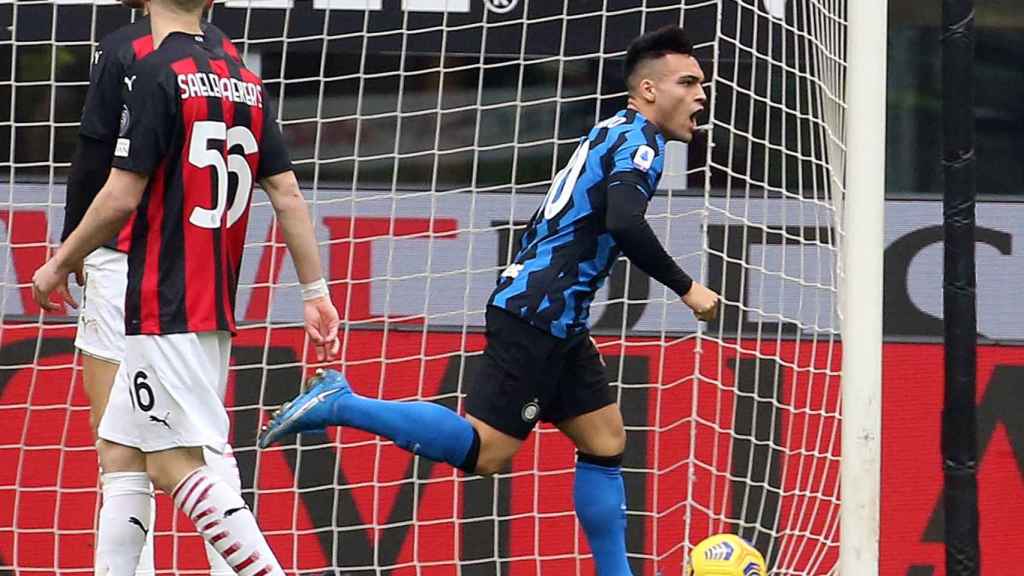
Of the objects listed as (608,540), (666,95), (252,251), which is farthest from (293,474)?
(666,95)

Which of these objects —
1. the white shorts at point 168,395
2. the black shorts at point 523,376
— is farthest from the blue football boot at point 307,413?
the white shorts at point 168,395

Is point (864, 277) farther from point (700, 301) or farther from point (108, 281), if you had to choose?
point (108, 281)

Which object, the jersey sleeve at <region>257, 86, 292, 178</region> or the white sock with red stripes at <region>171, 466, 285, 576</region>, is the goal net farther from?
the white sock with red stripes at <region>171, 466, 285, 576</region>

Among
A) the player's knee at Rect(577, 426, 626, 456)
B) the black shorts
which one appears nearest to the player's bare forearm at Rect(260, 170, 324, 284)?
the black shorts

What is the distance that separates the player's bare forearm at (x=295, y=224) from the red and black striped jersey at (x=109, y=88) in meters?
0.30

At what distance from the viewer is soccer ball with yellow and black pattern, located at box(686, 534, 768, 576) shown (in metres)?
4.66

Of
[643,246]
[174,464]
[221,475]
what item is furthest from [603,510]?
[174,464]

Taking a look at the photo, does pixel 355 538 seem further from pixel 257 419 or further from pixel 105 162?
pixel 105 162

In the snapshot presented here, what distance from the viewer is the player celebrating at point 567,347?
15.0 feet

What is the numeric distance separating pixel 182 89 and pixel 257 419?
198 centimetres

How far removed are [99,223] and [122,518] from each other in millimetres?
698

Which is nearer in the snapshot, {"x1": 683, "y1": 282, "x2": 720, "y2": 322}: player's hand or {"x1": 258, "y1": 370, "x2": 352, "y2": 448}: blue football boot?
{"x1": 683, "y1": 282, "x2": 720, "y2": 322}: player's hand

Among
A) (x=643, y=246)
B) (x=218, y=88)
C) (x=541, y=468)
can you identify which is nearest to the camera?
(x=218, y=88)

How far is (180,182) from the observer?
378 cm
